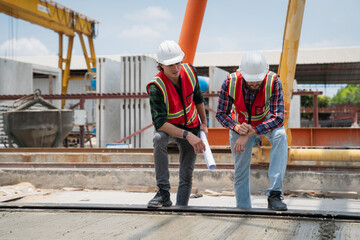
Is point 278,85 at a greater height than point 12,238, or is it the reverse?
point 278,85

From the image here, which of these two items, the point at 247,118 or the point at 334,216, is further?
the point at 247,118

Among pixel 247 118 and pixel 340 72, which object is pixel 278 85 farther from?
pixel 340 72

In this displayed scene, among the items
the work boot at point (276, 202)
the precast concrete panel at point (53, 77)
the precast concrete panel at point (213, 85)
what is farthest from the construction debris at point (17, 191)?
the precast concrete panel at point (53, 77)

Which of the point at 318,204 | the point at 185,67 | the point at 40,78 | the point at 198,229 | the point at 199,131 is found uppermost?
the point at 40,78

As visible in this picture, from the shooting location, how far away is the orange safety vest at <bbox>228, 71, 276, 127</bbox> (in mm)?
3715

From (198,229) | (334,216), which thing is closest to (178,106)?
(198,229)

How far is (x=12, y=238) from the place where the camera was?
111 inches

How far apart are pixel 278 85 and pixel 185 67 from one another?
89 centimetres

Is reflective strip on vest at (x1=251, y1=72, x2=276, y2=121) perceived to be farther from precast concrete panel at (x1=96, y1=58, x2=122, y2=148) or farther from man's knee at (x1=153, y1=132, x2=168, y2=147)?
precast concrete panel at (x1=96, y1=58, x2=122, y2=148)

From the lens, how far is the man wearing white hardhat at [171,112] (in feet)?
11.8

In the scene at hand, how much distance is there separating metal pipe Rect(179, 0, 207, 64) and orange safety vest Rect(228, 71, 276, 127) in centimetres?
277

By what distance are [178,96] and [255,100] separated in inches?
28.4

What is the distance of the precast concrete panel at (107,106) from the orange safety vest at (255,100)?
957 centimetres

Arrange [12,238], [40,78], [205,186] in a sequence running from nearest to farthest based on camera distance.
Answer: [12,238], [205,186], [40,78]
